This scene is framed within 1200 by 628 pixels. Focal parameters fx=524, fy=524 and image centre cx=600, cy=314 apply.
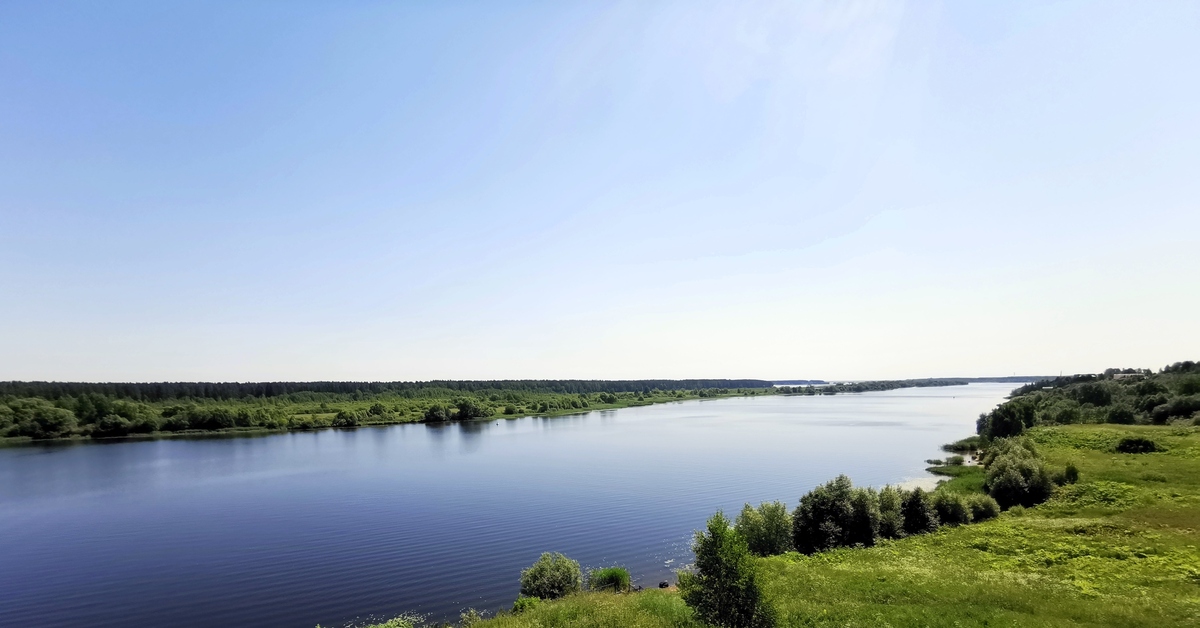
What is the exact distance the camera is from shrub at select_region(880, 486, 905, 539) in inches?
1917

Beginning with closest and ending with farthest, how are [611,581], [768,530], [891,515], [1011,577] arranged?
[1011,577], [611,581], [768,530], [891,515]

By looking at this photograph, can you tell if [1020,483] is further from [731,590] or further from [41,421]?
[41,421]

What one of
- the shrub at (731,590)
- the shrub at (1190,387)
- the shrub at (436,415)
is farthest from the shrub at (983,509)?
the shrub at (436,415)

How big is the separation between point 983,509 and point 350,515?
69592mm

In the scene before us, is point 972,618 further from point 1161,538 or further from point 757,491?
point 757,491

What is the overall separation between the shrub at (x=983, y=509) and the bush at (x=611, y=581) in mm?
36930

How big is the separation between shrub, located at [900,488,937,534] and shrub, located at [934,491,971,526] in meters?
1.19

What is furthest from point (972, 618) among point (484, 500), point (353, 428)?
point (353, 428)

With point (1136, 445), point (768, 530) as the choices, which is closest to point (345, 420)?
point (768, 530)

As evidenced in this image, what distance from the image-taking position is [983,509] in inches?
2046

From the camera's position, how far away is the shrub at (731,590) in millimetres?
23453

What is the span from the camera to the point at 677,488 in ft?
249

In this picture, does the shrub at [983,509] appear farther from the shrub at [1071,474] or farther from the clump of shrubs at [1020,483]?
the shrub at [1071,474]

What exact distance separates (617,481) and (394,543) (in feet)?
123
